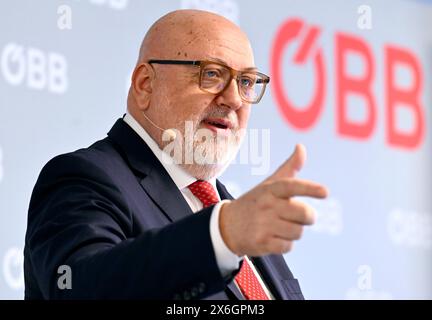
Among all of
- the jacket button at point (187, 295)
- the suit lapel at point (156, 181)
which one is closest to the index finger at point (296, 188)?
the jacket button at point (187, 295)

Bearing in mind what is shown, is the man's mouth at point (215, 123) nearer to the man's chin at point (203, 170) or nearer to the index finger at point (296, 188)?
the man's chin at point (203, 170)

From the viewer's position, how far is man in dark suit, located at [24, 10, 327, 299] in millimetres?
1345

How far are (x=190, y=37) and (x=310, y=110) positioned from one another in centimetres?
139

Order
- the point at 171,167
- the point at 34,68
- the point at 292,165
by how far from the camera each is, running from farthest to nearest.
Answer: the point at 34,68, the point at 171,167, the point at 292,165

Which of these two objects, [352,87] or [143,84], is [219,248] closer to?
[143,84]

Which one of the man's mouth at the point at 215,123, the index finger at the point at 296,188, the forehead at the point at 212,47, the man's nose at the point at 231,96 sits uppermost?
the forehead at the point at 212,47

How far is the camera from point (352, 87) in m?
3.75

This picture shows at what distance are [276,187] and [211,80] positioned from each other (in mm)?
960

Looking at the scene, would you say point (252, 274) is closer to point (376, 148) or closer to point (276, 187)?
point (276, 187)

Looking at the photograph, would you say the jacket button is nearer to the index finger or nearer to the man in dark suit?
the man in dark suit

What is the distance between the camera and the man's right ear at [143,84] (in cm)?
229

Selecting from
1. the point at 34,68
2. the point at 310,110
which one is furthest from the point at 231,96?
the point at 310,110

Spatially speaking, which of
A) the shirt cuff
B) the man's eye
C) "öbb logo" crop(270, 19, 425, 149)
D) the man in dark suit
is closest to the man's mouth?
the man in dark suit
